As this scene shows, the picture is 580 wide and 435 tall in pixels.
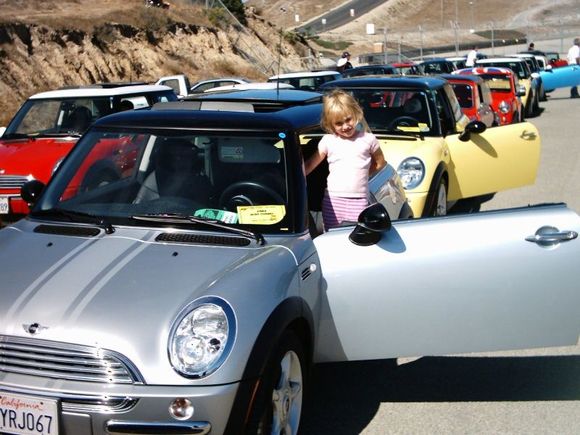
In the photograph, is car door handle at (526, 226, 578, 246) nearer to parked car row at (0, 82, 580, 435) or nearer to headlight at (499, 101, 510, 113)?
parked car row at (0, 82, 580, 435)

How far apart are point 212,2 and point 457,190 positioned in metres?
37.2

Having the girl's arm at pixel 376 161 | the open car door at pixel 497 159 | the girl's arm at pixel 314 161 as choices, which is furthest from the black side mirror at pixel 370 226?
the open car door at pixel 497 159

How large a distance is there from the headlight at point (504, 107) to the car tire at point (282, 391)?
15167 millimetres

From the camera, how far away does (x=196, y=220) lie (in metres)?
4.65

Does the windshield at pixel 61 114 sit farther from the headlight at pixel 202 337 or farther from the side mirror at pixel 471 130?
the headlight at pixel 202 337

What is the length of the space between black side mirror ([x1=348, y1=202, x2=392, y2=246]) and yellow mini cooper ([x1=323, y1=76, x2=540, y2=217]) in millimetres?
4148

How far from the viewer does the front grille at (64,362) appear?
143 inches

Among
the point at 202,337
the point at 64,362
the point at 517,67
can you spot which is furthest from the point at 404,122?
the point at 517,67

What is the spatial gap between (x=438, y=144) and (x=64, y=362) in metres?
6.37

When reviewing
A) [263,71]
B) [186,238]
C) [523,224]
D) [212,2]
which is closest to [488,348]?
[523,224]

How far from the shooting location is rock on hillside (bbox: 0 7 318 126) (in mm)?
28922

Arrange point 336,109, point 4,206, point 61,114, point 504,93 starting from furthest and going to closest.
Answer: point 504,93 → point 61,114 → point 4,206 → point 336,109

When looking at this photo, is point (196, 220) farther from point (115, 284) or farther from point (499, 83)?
point (499, 83)

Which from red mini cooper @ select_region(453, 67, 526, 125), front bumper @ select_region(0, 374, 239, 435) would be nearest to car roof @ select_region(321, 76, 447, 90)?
front bumper @ select_region(0, 374, 239, 435)
